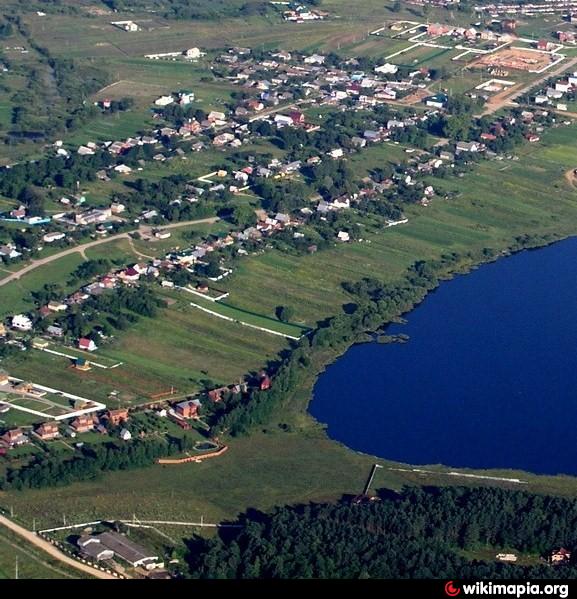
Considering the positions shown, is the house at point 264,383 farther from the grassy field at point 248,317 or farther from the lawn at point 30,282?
the lawn at point 30,282

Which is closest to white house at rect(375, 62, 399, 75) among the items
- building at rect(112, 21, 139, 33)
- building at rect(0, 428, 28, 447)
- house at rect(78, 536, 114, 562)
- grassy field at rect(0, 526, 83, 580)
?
building at rect(112, 21, 139, 33)

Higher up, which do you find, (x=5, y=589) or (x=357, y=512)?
(x=5, y=589)

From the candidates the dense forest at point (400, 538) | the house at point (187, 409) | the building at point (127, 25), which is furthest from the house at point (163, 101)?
the dense forest at point (400, 538)

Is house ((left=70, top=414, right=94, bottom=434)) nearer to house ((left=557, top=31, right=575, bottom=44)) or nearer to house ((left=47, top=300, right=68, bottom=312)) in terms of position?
house ((left=47, top=300, right=68, bottom=312))

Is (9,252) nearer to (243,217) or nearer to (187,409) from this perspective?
(243,217)

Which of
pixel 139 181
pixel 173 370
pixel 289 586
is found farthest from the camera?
pixel 139 181

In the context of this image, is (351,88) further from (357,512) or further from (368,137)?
(357,512)

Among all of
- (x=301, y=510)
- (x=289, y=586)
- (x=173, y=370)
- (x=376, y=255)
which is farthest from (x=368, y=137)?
(x=289, y=586)
